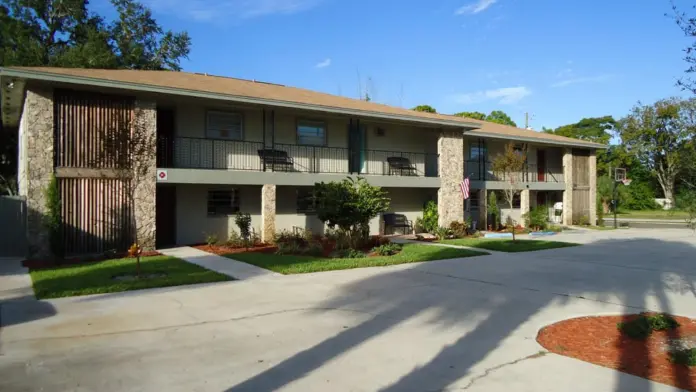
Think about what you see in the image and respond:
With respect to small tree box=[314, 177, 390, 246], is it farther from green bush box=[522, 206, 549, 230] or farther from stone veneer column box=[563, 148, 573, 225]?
stone veneer column box=[563, 148, 573, 225]

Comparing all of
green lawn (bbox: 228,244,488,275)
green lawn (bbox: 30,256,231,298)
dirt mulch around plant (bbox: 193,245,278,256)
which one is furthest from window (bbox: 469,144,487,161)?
green lawn (bbox: 30,256,231,298)

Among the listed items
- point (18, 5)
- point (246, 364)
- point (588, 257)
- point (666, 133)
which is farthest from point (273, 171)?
point (666, 133)

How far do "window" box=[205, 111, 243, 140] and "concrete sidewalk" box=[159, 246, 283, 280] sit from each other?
434cm

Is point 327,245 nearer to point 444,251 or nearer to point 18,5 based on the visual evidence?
point 444,251

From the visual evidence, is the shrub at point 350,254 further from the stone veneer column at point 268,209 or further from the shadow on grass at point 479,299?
the stone veneer column at point 268,209

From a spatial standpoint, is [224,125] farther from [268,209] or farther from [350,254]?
[350,254]

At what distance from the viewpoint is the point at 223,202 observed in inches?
707

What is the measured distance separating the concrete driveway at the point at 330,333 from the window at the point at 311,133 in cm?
910

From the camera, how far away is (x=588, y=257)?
48.8 ft

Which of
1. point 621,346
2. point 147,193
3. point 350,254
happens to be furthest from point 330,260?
point 621,346

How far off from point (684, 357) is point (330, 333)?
4111mm

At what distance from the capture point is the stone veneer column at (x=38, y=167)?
43.3ft

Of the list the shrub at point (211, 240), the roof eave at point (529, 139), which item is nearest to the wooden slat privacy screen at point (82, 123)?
the shrub at point (211, 240)

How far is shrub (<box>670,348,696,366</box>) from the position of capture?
5286 mm
